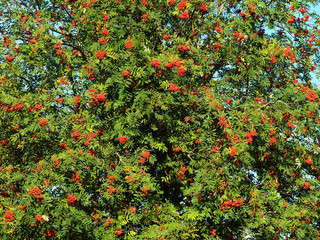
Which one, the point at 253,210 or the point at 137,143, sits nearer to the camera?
the point at 253,210

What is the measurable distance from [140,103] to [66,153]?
7.03 feet

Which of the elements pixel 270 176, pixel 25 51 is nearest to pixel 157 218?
pixel 270 176

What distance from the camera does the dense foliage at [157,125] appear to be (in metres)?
9.16

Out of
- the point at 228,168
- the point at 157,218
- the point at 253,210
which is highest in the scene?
the point at 228,168

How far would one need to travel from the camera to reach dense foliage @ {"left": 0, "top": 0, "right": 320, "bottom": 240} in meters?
9.16

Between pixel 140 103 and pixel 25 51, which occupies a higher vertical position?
pixel 25 51

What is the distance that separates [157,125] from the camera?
32.6 feet

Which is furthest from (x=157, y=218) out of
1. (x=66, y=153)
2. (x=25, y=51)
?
(x=25, y=51)

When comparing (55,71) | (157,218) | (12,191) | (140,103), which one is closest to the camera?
(140,103)

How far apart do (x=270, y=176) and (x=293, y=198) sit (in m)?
1.42

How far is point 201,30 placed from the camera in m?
11.9

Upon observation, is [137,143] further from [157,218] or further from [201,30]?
[201,30]

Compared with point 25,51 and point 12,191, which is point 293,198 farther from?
point 25,51

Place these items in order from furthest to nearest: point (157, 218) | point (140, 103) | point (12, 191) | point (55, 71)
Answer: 1. point (55, 71)
2. point (12, 191)
3. point (157, 218)
4. point (140, 103)
